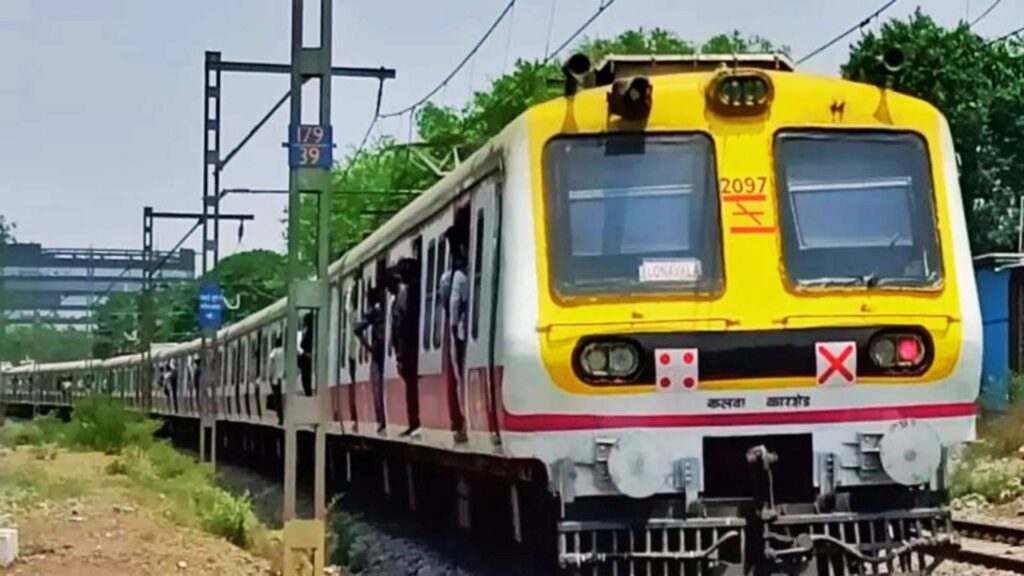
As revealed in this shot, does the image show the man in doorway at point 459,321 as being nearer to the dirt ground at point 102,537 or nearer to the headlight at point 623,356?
the headlight at point 623,356

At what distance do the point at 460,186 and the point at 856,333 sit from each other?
3.06 m

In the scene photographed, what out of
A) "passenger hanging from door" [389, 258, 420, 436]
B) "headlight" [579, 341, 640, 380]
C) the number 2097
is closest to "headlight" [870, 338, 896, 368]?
the number 2097

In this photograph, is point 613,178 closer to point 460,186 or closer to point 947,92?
point 460,186

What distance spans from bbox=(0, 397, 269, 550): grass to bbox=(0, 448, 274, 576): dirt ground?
0.13 metres

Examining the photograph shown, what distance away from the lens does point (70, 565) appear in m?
12.9

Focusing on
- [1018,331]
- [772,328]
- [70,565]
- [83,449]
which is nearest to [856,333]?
[772,328]

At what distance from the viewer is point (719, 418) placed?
28.7 ft

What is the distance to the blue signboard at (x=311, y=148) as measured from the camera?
41.9ft

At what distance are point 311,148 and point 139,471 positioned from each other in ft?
47.2

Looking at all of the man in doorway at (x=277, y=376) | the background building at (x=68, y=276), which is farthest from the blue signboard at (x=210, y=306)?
the background building at (x=68, y=276)

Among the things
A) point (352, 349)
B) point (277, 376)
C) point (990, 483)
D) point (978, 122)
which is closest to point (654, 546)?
point (352, 349)

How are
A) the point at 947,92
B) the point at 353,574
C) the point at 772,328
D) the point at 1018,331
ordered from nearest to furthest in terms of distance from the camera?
the point at 772,328 → the point at 353,574 → the point at 1018,331 → the point at 947,92

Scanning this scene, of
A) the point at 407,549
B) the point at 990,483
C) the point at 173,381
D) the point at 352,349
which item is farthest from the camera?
the point at 173,381

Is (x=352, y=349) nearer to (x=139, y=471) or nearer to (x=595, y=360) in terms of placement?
(x=595, y=360)
